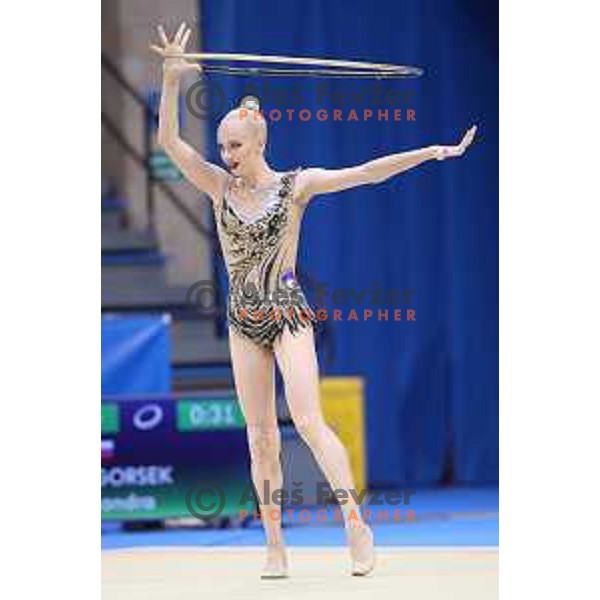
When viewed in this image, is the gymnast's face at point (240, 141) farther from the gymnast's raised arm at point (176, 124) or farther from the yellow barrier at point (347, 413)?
the yellow barrier at point (347, 413)

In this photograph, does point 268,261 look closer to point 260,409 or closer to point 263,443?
point 260,409

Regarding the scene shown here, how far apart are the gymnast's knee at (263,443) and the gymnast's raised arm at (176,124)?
768 millimetres

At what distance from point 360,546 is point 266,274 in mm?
928

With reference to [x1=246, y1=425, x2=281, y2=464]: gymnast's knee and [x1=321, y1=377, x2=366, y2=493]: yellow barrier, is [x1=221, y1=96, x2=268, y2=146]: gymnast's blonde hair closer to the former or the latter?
[x1=246, y1=425, x2=281, y2=464]: gymnast's knee

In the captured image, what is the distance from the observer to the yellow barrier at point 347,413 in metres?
9.50

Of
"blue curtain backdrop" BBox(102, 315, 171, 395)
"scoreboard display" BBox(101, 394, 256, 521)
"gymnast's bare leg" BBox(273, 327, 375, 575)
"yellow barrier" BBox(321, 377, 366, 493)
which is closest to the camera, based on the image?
"gymnast's bare leg" BBox(273, 327, 375, 575)

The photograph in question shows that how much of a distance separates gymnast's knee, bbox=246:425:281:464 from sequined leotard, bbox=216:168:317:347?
0.31m

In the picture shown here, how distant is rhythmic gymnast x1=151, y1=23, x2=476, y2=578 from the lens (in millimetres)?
5422

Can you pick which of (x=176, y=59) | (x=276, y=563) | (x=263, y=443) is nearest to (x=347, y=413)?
(x=276, y=563)

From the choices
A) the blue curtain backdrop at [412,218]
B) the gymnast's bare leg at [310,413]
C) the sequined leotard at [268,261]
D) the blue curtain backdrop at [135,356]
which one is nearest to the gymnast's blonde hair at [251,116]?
the sequined leotard at [268,261]

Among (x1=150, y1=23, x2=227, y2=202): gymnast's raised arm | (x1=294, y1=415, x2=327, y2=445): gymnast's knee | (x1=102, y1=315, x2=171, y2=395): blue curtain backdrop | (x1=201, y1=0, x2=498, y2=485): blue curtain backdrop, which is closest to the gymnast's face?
(x1=150, y1=23, x2=227, y2=202): gymnast's raised arm

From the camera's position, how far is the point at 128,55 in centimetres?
1187

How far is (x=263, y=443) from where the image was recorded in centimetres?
562

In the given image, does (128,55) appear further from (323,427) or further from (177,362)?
(323,427)
